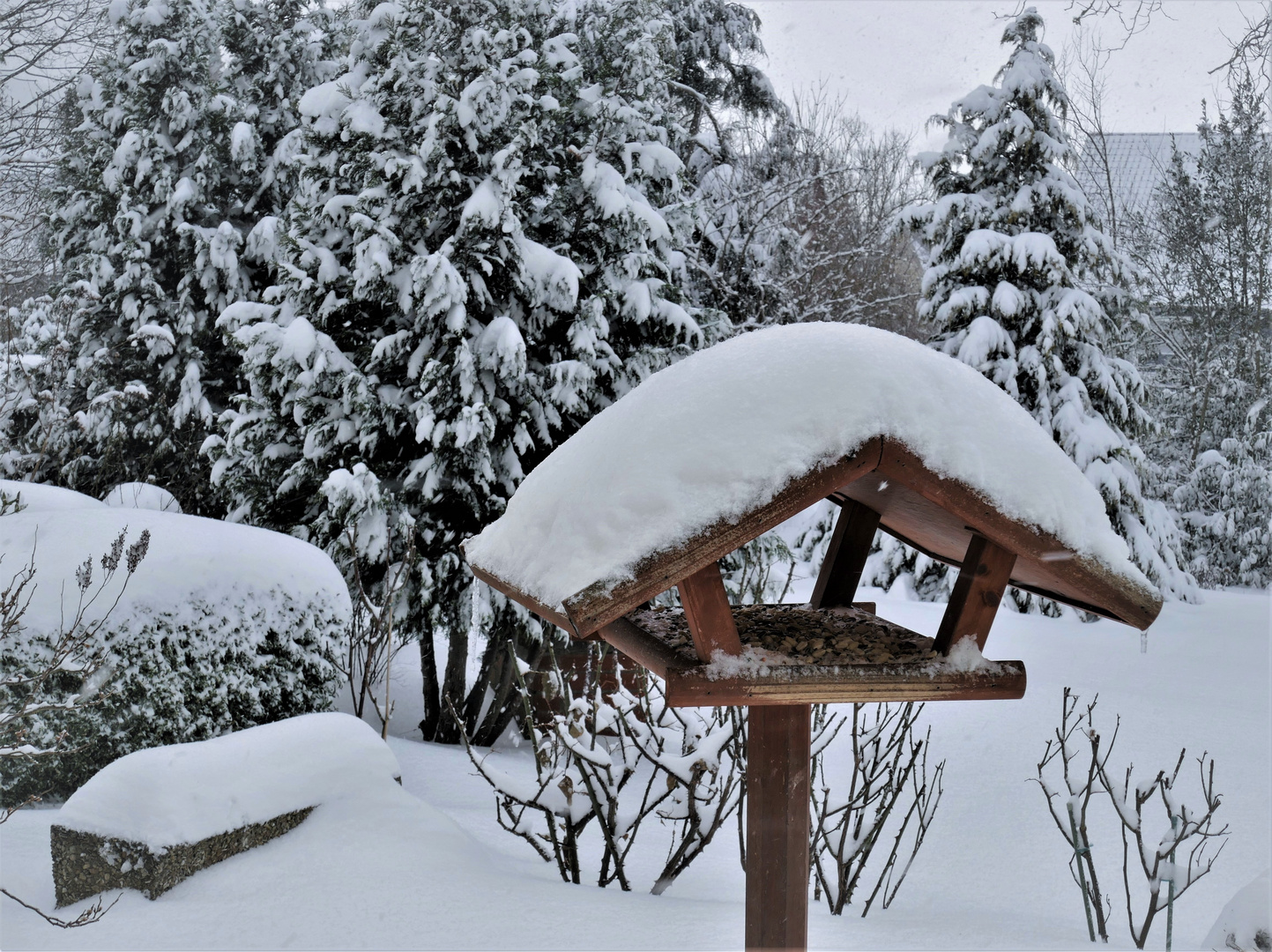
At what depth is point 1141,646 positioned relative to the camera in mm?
7602

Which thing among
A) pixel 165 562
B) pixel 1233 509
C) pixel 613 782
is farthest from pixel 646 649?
pixel 1233 509

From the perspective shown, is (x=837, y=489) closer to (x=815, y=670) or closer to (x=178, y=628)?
(x=815, y=670)

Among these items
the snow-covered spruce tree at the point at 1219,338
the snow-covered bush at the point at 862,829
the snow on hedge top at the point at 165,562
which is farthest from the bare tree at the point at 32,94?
the snow-covered spruce tree at the point at 1219,338

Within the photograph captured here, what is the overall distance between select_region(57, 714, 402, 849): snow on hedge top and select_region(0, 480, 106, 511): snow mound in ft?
7.67

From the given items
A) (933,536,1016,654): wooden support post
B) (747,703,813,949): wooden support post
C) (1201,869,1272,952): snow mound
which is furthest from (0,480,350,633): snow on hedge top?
(1201,869,1272,952): snow mound

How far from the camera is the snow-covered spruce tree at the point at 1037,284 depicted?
8.64 m

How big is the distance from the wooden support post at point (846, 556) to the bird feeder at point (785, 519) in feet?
1.22

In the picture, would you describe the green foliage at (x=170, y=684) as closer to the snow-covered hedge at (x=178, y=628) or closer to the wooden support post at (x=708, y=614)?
the snow-covered hedge at (x=178, y=628)

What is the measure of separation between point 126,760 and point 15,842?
80cm

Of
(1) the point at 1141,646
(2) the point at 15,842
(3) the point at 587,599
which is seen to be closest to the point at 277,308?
(2) the point at 15,842

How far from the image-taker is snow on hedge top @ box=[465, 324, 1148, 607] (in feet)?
4.98

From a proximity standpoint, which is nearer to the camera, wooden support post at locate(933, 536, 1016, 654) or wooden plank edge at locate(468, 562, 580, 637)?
wooden plank edge at locate(468, 562, 580, 637)

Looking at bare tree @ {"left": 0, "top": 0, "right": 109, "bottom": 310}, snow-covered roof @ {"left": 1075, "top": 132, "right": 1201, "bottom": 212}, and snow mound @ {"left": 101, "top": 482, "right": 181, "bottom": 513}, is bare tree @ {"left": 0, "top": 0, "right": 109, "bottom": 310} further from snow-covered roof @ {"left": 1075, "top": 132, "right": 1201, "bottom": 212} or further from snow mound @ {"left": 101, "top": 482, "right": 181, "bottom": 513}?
snow-covered roof @ {"left": 1075, "top": 132, "right": 1201, "bottom": 212}

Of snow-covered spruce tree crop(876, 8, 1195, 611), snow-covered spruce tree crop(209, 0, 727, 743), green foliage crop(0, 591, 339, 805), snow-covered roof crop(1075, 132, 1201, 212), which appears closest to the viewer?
green foliage crop(0, 591, 339, 805)
